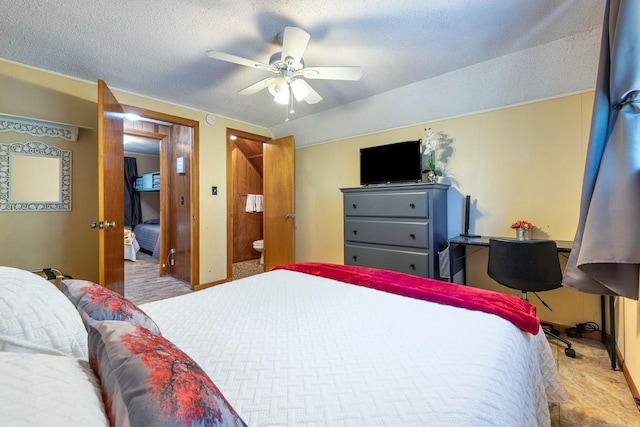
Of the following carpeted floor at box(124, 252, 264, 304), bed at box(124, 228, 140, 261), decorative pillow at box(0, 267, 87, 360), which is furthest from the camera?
bed at box(124, 228, 140, 261)

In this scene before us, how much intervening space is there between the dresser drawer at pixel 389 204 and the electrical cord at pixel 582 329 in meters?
1.47

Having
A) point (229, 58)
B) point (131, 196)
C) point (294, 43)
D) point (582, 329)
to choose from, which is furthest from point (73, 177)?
point (582, 329)

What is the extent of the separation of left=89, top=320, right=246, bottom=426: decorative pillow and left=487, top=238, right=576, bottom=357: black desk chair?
2.17 metres

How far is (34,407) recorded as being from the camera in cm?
39

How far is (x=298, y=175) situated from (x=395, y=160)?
5.58 feet

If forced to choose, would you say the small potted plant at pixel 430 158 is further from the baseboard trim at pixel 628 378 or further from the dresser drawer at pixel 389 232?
the baseboard trim at pixel 628 378

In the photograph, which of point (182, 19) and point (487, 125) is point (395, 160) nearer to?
point (487, 125)

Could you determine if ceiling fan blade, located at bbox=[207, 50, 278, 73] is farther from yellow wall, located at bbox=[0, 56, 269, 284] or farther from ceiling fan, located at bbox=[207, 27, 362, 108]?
yellow wall, located at bbox=[0, 56, 269, 284]

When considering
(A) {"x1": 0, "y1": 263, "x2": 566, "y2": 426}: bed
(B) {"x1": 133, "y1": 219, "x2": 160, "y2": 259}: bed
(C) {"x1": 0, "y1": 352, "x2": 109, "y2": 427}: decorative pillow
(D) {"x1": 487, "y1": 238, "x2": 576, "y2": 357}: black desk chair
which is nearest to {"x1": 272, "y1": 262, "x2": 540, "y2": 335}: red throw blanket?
(A) {"x1": 0, "y1": 263, "x2": 566, "y2": 426}: bed

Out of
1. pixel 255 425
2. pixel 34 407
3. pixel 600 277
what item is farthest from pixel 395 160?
pixel 34 407

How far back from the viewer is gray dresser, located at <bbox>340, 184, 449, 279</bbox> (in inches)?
101

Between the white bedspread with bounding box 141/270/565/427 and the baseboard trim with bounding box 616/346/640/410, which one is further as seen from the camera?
the baseboard trim with bounding box 616/346/640/410

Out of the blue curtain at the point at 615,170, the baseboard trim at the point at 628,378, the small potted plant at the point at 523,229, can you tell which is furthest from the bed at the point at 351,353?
the small potted plant at the point at 523,229

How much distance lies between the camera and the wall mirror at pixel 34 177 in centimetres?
234
